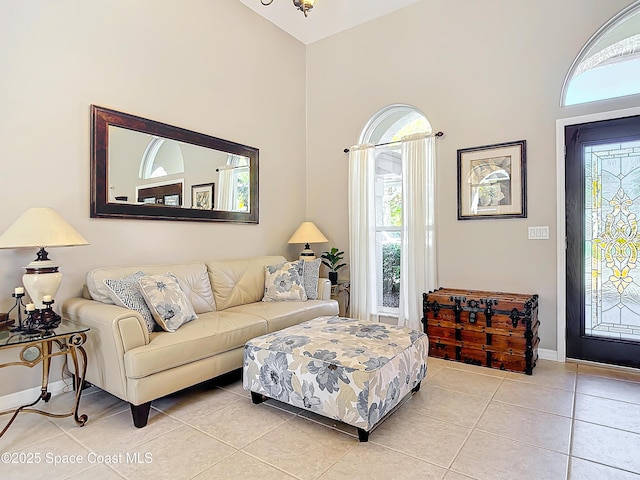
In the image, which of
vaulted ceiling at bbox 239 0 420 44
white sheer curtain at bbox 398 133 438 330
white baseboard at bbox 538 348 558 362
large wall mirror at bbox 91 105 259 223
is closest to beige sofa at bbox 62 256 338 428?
large wall mirror at bbox 91 105 259 223

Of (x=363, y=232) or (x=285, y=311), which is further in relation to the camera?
(x=363, y=232)

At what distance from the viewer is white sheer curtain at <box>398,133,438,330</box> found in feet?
13.0

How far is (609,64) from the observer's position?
10.3 feet

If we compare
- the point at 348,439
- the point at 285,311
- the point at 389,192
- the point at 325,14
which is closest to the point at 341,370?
the point at 348,439

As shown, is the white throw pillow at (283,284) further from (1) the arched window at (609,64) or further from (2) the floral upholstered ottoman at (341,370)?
A: (1) the arched window at (609,64)

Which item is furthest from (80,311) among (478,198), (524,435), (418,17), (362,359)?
(418,17)

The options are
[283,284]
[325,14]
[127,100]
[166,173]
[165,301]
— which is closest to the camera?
[165,301]

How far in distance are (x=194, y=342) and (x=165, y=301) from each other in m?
0.38

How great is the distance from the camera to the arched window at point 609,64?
3.07 meters

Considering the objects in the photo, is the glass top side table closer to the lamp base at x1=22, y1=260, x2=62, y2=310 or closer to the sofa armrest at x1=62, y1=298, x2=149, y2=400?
the sofa armrest at x1=62, y1=298, x2=149, y2=400

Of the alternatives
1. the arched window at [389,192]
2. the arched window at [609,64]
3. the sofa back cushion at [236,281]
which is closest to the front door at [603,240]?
the arched window at [609,64]

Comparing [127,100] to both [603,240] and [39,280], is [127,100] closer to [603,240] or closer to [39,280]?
[39,280]

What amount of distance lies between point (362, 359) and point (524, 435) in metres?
0.99

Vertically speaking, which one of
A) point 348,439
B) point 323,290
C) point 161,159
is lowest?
point 348,439
